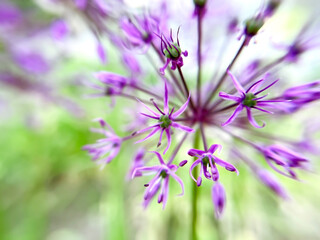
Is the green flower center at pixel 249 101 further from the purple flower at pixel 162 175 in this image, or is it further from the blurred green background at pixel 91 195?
the blurred green background at pixel 91 195

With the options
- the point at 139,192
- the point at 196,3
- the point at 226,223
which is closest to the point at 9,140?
the point at 139,192

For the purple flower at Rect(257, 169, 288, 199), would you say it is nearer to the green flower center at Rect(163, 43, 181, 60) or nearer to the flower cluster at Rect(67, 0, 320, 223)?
the flower cluster at Rect(67, 0, 320, 223)

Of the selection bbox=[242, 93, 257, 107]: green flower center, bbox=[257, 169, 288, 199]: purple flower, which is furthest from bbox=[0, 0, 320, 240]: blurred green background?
bbox=[242, 93, 257, 107]: green flower center

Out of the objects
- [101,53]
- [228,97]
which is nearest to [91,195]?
[101,53]

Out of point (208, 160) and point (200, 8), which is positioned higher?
point (200, 8)

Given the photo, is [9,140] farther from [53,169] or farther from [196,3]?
[196,3]

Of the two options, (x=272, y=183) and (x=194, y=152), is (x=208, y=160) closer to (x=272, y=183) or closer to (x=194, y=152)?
(x=194, y=152)

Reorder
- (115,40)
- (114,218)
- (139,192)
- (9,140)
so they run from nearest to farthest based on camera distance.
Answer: (115,40) → (114,218) → (139,192) → (9,140)

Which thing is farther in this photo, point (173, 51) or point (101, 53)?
point (101, 53)

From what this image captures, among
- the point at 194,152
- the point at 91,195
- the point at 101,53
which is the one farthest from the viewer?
the point at 91,195
